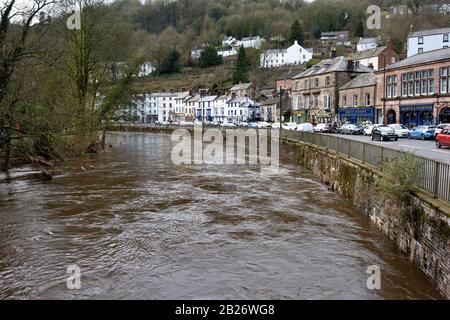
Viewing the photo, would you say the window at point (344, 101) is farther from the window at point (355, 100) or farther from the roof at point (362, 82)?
the window at point (355, 100)

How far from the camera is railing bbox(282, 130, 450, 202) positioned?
32.0 feet

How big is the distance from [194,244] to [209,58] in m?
129

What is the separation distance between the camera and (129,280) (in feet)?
31.4

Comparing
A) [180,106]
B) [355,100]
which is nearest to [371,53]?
[355,100]

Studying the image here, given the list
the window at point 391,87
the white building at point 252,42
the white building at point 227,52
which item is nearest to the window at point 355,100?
the window at point 391,87

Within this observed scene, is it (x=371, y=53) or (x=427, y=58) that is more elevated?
(x=371, y=53)

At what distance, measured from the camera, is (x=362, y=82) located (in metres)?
54.1

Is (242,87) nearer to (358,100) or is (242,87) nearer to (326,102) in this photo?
(326,102)

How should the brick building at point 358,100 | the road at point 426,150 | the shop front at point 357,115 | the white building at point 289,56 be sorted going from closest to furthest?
the road at point 426,150 → the brick building at point 358,100 → the shop front at point 357,115 → the white building at point 289,56

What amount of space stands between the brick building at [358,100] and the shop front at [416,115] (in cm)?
516

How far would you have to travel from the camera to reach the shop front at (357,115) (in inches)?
2042
